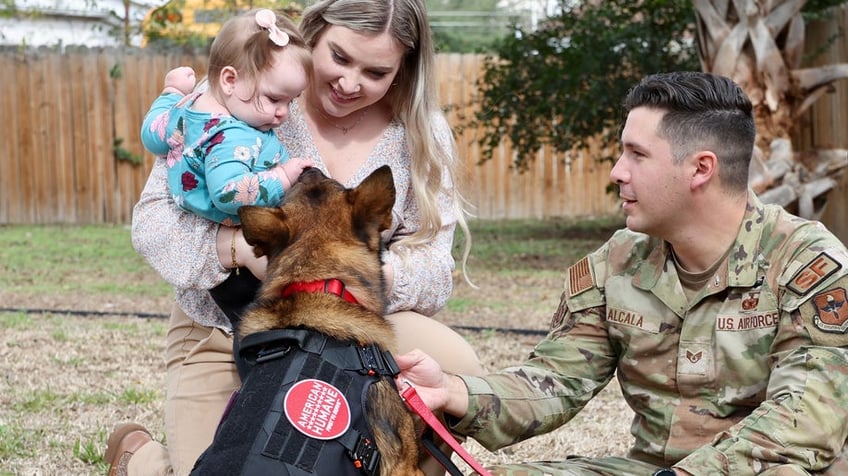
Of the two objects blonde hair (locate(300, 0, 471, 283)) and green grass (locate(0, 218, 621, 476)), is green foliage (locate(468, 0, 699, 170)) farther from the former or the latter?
blonde hair (locate(300, 0, 471, 283))

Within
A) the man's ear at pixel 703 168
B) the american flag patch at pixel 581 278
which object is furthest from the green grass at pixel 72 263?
the man's ear at pixel 703 168

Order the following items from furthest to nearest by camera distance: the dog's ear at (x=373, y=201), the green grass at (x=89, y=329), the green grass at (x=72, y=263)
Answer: the green grass at (x=72, y=263), the green grass at (x=89, y=329), the dog's ear at (x=373, y=201)

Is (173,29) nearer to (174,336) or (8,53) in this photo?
(8,53)

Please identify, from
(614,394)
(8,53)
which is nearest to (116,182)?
(8,53)

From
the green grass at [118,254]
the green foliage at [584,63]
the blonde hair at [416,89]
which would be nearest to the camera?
the blonde hair at [416,89]

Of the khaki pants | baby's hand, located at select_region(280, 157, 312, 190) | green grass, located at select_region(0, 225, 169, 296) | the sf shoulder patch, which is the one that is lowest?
green grass, located at select_region(0, 225, 169, 296)

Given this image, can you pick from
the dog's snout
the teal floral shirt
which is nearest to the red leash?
the dog's snout

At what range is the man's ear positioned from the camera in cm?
350

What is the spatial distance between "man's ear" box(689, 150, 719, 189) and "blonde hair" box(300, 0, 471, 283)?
95 centimetres

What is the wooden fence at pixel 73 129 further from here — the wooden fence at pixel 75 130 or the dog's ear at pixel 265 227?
the dog's ear at pixel 265 227

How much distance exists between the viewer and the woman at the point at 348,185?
153 inches

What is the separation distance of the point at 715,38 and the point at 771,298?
745 cm

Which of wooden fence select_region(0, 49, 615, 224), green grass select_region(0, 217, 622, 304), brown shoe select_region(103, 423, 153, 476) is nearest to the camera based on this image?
brown shoe select_region(103, 423, 153, 476)

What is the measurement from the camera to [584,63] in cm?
1234
